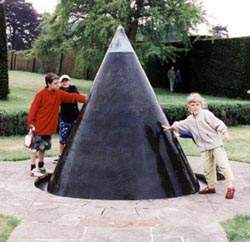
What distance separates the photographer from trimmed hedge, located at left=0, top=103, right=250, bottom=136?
1477cm

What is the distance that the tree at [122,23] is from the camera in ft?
88.6

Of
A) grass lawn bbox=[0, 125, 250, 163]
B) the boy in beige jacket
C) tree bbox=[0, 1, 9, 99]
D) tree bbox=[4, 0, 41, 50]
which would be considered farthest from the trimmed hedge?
tree bbox=[4, 0, 41, 50]

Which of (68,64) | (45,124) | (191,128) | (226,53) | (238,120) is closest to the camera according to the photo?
(191,128)

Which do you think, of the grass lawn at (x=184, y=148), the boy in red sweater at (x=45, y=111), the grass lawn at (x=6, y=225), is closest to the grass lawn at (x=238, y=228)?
the grass lawn at (x=6, y=225)

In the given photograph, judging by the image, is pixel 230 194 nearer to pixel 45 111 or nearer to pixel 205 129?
pixel 205 129

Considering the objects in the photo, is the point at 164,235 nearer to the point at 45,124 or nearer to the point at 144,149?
the point at 144,149

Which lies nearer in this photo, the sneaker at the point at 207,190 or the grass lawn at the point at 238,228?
the grass lawn at the point at 238,228

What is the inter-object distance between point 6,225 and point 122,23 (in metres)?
22.4

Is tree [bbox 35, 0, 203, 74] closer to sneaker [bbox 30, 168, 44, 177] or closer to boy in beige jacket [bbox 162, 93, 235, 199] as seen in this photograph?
sneaker [bbox 30, 168, 44, 177]

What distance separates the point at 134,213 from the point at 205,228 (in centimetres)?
84

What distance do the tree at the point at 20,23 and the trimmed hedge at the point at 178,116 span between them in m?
54.1

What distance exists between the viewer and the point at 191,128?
7219mm

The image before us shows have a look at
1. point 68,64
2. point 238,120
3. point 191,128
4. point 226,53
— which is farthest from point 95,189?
point 68,64

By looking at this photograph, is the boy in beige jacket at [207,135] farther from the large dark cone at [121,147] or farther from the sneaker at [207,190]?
the large dark cone at [121,147]
